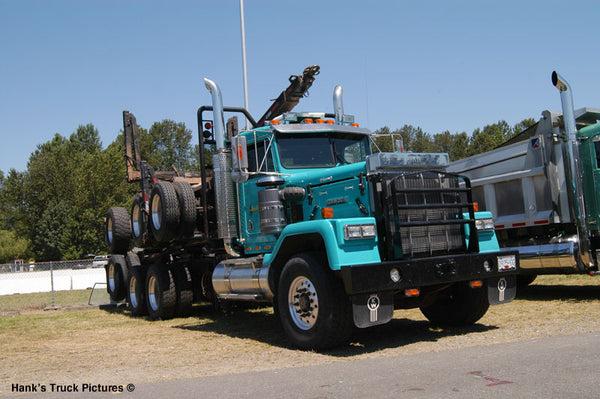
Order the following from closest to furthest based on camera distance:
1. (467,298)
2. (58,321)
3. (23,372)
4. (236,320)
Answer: (23,372) → (467,298) → (236,320) → (58,321)

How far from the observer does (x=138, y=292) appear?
12.9m

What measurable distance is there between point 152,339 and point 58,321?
4.30 meters

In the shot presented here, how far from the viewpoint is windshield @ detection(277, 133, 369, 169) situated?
29.8 ft

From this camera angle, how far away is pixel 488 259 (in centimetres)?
773

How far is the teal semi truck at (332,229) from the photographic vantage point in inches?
278

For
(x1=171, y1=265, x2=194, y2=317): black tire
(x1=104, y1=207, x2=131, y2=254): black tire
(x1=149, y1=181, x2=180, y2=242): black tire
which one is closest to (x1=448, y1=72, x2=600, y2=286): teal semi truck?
(x1=171, y1=265, x2=194, y2=317): black tire

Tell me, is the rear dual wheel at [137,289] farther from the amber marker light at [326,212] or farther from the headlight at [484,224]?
the headlight at [484,224]

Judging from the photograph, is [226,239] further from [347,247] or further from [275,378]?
[275,378]

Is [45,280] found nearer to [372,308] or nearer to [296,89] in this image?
[296,89]

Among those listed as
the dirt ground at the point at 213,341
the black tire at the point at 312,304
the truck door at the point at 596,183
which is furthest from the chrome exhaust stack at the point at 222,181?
the truck door at the point at 596,183

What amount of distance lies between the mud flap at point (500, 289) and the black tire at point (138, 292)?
7.73m

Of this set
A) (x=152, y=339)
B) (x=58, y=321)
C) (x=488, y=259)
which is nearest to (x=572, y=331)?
(x=488, y=259)

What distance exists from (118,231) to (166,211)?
12.3 feet

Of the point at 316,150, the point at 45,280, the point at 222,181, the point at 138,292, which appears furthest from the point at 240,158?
the point at 45,280
